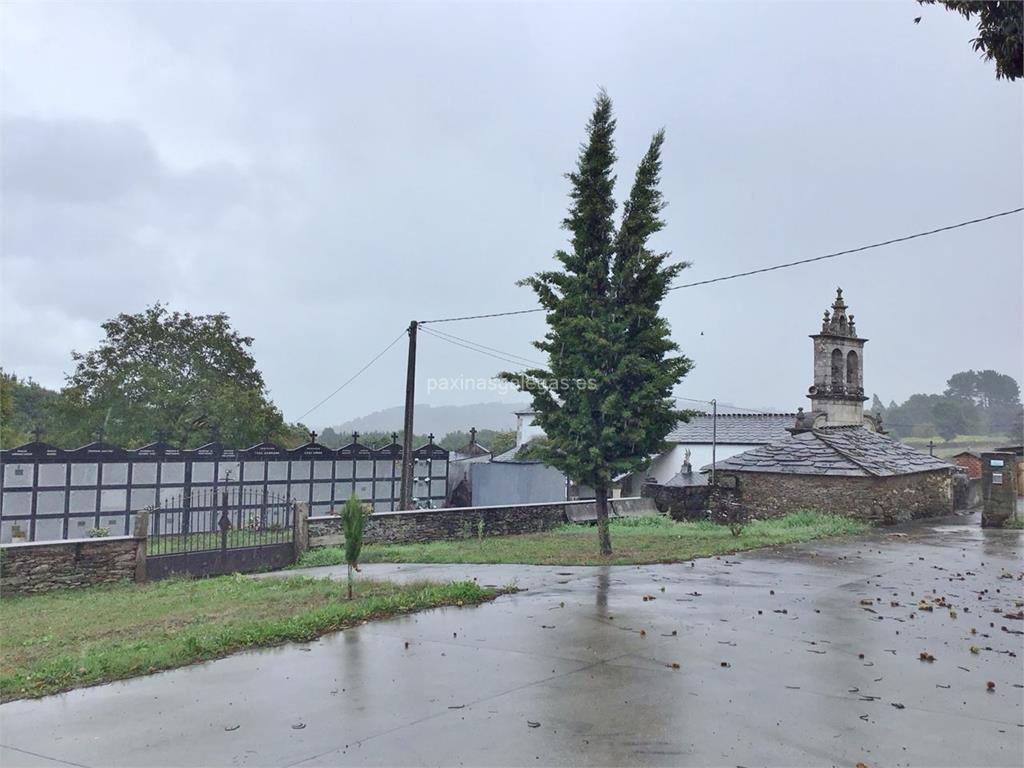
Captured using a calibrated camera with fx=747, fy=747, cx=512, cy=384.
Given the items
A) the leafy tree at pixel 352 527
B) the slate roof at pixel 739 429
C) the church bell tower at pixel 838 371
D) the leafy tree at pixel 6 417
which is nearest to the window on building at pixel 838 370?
the church bell tower at pixel 838 371

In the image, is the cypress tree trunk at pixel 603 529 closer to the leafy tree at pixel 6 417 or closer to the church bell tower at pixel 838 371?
the church bell tower at pixel 838 371

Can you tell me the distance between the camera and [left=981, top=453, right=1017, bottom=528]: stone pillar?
65.7 feet

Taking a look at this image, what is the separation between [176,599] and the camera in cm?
1216

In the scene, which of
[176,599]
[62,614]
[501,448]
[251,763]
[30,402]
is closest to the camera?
[251,763]

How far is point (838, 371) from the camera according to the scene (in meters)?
31.5

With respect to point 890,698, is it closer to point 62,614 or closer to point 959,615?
point 959,615

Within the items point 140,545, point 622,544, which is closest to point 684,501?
point 622,544

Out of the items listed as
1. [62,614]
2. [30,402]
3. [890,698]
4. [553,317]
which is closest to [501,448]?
[30,402]

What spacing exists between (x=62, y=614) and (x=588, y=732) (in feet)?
31.2

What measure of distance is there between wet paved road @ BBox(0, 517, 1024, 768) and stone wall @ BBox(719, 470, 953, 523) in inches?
432

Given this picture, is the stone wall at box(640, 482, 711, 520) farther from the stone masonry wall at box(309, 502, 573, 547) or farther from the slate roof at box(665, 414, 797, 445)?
the slate roof at box(665, 414, 797, 445)

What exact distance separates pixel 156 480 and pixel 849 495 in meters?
20.1

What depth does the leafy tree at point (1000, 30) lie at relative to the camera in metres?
5.61

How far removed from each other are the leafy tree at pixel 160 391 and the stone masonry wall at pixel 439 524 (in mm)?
13724
